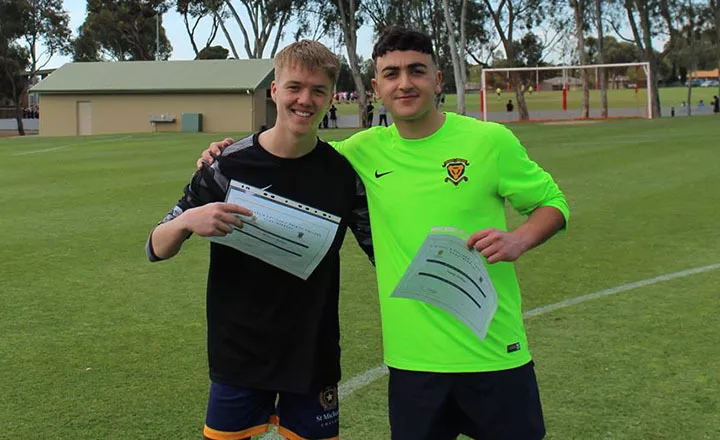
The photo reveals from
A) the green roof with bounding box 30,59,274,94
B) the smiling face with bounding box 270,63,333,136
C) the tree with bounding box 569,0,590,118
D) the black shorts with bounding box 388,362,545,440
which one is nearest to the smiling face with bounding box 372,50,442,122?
the smiling face with bounding box 270,63,333,136

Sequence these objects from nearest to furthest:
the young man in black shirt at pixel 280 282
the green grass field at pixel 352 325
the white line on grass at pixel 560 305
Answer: the young man in black shirt at pixel 280 282 → the green grass field at pixel 352 325 → the white line on grass at pixel 560 305

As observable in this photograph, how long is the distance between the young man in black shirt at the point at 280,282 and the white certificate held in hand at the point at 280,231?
0.06 metres

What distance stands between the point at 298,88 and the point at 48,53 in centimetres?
7257

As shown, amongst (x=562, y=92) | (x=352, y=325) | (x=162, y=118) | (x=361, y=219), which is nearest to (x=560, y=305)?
(x=352, y=325)

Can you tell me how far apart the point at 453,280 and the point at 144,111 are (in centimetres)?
4942

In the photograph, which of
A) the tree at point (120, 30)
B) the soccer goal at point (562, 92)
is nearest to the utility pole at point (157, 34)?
the tree at point (120, 30)

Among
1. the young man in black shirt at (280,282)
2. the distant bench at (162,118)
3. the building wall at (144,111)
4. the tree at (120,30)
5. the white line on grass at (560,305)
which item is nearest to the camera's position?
the young man in black shirt at (280,282)

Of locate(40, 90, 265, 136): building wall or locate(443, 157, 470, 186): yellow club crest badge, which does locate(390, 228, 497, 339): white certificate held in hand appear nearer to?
locate(443, 157, 470, 186): yellow club crest badge

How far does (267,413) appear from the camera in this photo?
10.7 feet

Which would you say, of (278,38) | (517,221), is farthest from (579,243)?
(278,38)

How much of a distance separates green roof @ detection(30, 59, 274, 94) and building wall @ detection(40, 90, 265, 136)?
2.13 feet

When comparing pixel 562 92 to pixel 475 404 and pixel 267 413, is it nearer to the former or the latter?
pixel 267 413

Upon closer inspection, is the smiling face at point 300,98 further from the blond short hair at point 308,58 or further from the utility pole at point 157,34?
the utility pole at point 157,34

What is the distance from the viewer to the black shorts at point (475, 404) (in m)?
2.91
